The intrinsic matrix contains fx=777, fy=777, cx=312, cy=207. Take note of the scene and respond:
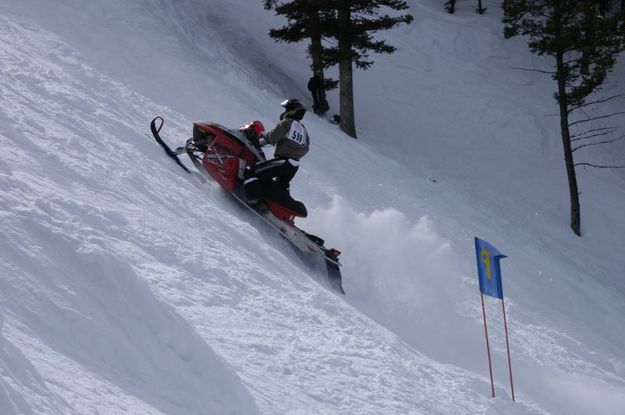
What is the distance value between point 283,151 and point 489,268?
122 inches

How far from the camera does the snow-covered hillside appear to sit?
17.1 ft

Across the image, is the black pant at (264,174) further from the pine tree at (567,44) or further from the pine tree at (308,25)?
the pine tree at (567,44)

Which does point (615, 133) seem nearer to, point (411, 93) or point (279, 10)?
point (411, 93)

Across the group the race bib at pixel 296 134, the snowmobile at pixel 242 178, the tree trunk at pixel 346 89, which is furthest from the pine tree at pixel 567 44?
the snowmobile at pixel 242 178

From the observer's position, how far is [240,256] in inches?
321

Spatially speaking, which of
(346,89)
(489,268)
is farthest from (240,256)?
(346,89)

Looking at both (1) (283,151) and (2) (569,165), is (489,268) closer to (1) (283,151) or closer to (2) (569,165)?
(1) (283,151)

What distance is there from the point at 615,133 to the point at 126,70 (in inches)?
777

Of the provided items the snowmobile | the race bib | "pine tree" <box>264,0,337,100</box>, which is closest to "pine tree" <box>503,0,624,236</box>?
"pine tree" <box>264,0,337,100</box>

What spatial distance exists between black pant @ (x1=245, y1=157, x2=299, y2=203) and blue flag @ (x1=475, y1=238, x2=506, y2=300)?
2.80 meters

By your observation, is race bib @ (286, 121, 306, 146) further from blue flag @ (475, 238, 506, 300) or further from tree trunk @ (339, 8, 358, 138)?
tree trunk @ (339, 8, 358, 138)

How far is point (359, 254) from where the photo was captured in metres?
11.0

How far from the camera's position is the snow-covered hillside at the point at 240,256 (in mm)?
5227

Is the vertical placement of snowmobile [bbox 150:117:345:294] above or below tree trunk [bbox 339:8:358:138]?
below
